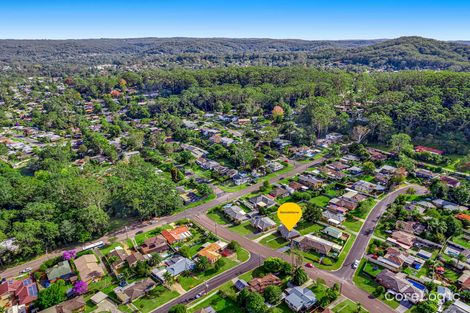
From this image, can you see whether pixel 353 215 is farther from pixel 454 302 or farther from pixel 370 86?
pixel 370 86

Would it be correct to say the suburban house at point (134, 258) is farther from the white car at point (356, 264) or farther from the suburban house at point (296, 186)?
the suburban house at point (296, 186)

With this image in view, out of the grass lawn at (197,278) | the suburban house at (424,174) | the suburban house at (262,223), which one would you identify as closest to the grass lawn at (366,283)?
the suburban house at (262,223)

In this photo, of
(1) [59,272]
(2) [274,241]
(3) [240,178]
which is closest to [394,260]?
(2) [274,241]

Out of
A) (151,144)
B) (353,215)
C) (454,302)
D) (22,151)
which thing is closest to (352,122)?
(353,215)

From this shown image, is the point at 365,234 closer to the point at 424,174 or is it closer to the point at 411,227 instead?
the point at 411,227

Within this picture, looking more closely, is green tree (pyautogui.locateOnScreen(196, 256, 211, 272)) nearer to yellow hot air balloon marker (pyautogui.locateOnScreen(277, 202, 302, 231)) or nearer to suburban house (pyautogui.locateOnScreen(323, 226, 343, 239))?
yellow hot air balloon marker (pyautogui.locateOnScreen(277, 202, 302, 231))

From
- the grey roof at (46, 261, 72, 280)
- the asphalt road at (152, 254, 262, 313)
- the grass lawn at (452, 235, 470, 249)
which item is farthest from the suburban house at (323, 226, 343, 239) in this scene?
the grey roof at (46, 261, 72, 280)
